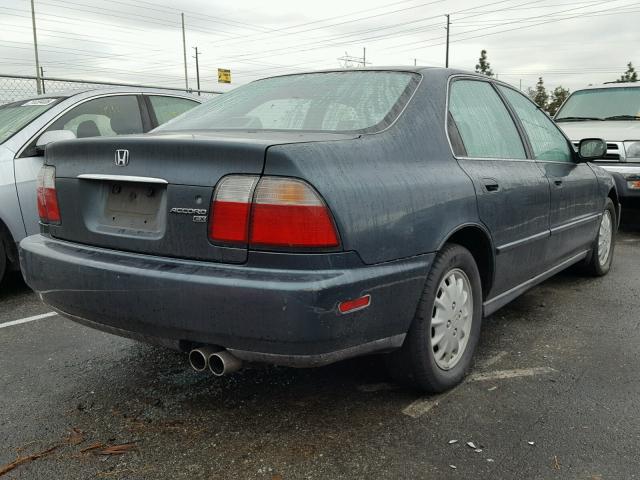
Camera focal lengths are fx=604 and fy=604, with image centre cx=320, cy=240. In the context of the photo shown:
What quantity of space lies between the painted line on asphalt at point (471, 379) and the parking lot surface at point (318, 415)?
0.4 inches

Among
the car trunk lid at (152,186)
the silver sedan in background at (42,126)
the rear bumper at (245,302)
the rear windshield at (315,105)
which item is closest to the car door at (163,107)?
the silver sedan in background at (42,126)

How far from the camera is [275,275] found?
7.07 ft

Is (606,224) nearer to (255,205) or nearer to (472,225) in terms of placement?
(472,225)

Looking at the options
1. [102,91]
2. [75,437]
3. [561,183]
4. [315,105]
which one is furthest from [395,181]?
[102,91]

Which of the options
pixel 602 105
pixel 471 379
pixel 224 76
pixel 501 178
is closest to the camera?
pixel 471 379

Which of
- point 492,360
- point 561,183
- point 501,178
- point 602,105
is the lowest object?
point 492,360

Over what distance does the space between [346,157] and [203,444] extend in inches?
50.6

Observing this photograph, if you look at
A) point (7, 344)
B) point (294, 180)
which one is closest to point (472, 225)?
point (294, 180)

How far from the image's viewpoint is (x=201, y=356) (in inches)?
92.1

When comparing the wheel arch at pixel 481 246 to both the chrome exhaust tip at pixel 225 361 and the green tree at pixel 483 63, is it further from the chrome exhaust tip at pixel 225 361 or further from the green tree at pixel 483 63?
the green tree at pixel 483 63

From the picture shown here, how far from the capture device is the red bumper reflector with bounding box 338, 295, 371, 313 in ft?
7.16

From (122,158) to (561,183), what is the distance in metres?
2.82

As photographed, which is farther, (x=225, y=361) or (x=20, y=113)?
(x=20, y=113)

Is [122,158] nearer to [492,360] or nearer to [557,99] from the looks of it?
[492,360]
